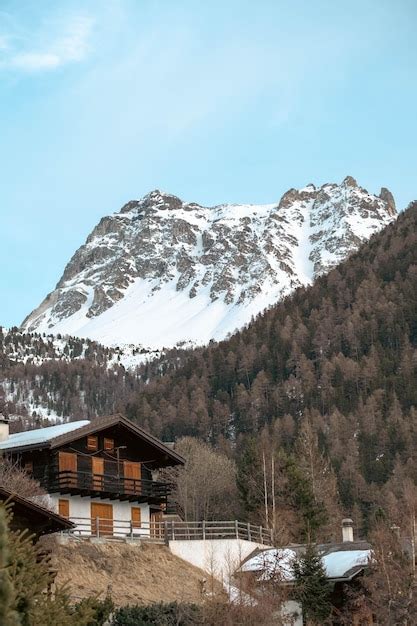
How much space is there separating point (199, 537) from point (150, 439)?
6645 millimetres

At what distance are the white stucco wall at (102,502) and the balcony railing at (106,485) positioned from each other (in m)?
0.62

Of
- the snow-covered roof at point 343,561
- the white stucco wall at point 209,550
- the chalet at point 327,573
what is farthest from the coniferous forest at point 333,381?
the chalet at point 327,573

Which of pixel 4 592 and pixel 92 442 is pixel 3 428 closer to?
pixel 92 442

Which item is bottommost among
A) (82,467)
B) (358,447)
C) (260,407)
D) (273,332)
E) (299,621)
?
(299,621)

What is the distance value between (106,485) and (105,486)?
0.93 feet

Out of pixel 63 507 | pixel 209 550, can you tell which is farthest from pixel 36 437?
pixel 209 550

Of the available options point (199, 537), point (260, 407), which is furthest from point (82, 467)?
point (260, 407)

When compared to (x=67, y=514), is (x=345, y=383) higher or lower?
higher

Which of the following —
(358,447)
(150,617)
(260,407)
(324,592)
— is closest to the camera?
(150,617)

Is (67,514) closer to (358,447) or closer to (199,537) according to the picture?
(199,537)

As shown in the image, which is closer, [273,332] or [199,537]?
[199,537]

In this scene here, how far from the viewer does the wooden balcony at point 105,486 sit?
5116 cm

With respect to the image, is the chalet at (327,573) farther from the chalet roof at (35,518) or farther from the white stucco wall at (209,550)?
the chalet roof at (35,518)

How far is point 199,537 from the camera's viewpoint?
52.0 meters
